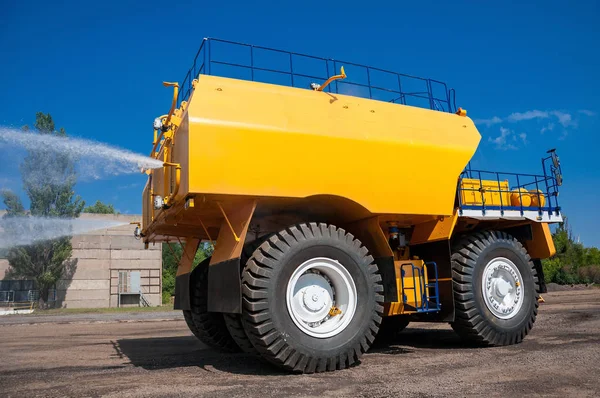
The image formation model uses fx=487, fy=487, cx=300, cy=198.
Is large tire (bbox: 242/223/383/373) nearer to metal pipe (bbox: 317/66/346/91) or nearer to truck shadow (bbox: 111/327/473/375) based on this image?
truck shadow (bbox: 111/327/473/375)

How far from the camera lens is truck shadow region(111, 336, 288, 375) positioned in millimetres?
7359

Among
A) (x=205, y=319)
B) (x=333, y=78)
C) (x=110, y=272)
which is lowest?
(x=205, y=319)

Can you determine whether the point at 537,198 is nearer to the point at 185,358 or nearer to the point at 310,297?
the point at 310,297

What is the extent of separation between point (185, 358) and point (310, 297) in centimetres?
295

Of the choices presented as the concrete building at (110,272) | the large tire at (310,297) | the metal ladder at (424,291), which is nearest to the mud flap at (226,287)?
the large tire at (310,297)

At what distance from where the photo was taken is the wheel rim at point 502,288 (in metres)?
9.08

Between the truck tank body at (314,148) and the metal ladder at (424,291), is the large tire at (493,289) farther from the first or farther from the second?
the truck tank body at (314,148)

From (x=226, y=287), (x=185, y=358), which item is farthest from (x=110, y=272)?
(x=226, y=287)

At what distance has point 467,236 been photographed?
9.47 meters

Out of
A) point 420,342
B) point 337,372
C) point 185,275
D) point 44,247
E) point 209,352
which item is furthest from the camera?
point 44,247

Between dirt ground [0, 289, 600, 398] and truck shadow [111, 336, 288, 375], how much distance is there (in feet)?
0.06

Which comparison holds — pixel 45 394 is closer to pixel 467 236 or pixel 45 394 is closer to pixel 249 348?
pixel 249 348

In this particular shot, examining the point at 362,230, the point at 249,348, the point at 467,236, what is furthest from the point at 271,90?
the point at 467,236

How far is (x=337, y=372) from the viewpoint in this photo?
6.85 meters
